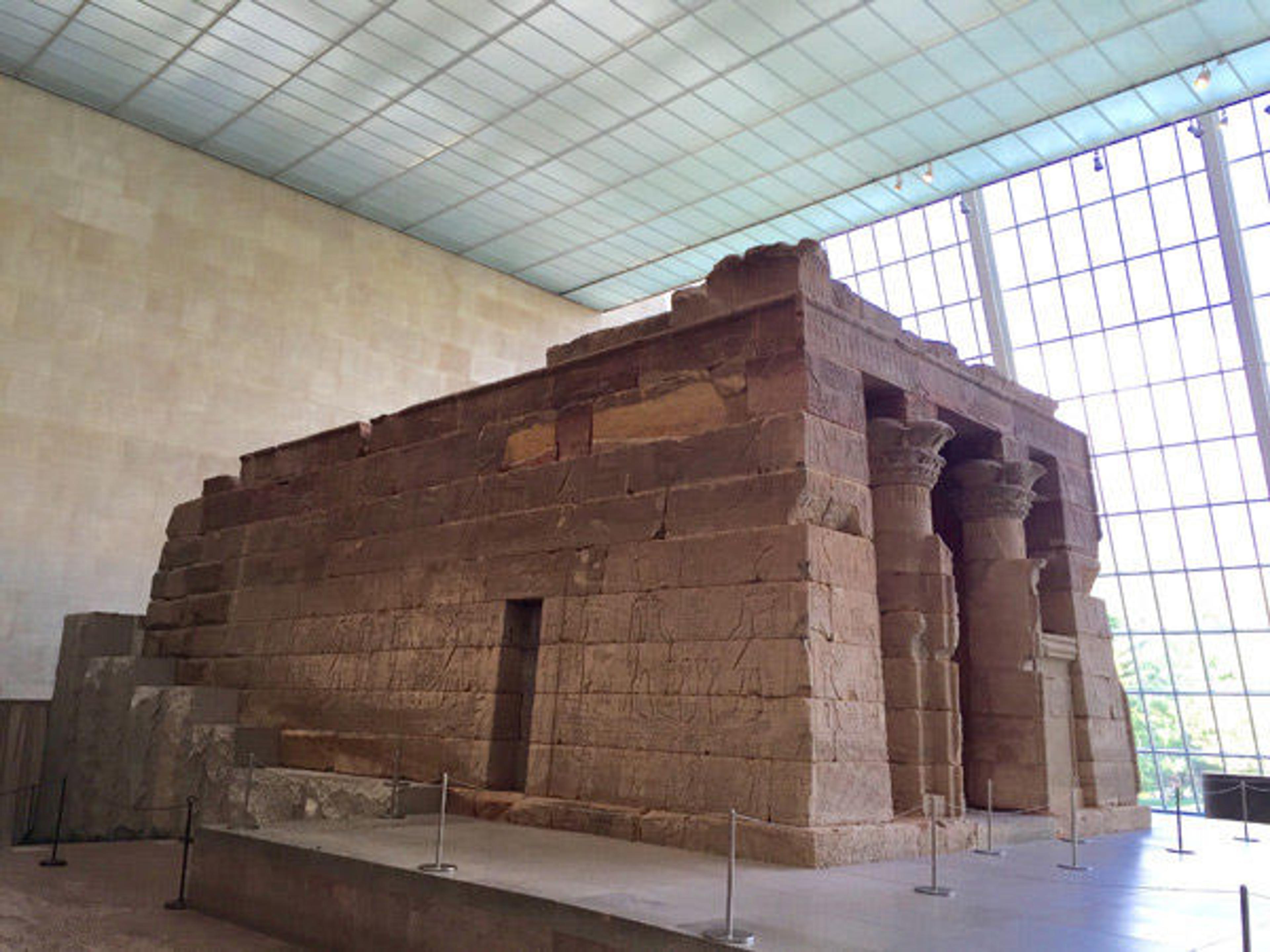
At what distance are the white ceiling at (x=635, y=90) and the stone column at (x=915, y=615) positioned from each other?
24.8 feet

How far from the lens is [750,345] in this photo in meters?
7.55

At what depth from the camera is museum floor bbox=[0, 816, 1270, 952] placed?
432 cm

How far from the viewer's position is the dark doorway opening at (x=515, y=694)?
8492 millimetres

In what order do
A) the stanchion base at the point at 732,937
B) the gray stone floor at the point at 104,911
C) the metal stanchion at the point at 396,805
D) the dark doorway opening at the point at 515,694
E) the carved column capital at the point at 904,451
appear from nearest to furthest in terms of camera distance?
the stanchion base at the point at 732,937 < the gray stone floor at the point at 104,911 < the metal stanchion at the point at 396,805 < the carved column capital at the point at 904,451 < the dark doorway opening at the point at 515,694

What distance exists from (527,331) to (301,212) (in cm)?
555

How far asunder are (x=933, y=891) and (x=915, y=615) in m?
2.94

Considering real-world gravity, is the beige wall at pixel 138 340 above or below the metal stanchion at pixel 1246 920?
above

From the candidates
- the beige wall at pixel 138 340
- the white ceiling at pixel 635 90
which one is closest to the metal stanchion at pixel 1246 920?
the white ceiling at pixel 635 90

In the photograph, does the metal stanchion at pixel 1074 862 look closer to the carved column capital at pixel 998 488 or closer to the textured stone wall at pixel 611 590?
the textured stone wall at pixel 611 590

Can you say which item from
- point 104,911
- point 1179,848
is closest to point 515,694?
point 104,911

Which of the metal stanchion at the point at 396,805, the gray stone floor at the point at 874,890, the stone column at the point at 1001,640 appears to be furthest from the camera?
the stone column at the point at 1001,640

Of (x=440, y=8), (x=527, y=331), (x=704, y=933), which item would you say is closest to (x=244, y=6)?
(x=440, y=8)

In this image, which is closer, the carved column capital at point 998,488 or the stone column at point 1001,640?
the stone column at point 1001,640

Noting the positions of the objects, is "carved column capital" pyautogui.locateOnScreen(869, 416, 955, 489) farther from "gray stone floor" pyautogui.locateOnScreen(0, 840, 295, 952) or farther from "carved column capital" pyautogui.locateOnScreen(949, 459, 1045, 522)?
"gray stone floor" pyautogui.locateOnScreen(0, 840, 295, 952)
